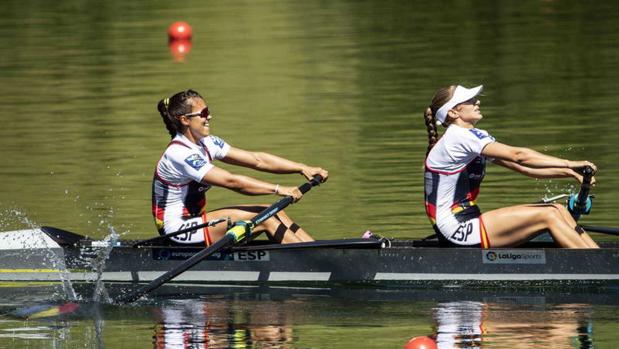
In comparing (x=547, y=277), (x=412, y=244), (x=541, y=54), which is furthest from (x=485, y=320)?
(x=541, y=54)

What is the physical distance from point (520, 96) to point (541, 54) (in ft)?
15.6

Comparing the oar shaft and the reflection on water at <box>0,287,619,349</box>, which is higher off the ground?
the oar shaft

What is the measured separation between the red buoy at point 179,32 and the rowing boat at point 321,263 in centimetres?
1920

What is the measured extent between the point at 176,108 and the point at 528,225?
122 inches

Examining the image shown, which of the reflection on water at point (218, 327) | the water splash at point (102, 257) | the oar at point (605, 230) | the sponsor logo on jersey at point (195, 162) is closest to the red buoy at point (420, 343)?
the reflection on water at point (218, 327)

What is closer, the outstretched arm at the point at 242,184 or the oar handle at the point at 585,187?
the oar handle at the point at 585,187

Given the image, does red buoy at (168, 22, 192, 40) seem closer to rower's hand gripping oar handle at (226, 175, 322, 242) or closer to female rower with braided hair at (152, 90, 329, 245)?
female rower with braided hair at (152, 90, 329, 245)

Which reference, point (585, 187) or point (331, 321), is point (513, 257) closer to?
point (585, 187)

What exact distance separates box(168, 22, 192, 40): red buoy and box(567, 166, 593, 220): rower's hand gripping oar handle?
20.8 meters

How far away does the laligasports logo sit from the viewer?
12375mm

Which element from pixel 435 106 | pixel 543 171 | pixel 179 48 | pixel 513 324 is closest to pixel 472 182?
pixel 543 171

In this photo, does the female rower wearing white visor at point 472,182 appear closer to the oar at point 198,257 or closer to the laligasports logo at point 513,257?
the laligasports logo at point 513,257

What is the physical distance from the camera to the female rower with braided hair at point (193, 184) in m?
12.9

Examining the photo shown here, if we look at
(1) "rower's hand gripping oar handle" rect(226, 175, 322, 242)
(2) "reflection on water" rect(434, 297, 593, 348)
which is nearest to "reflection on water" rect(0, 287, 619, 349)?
(2) "reflection on water" rect(434, 297, 593, 348)
